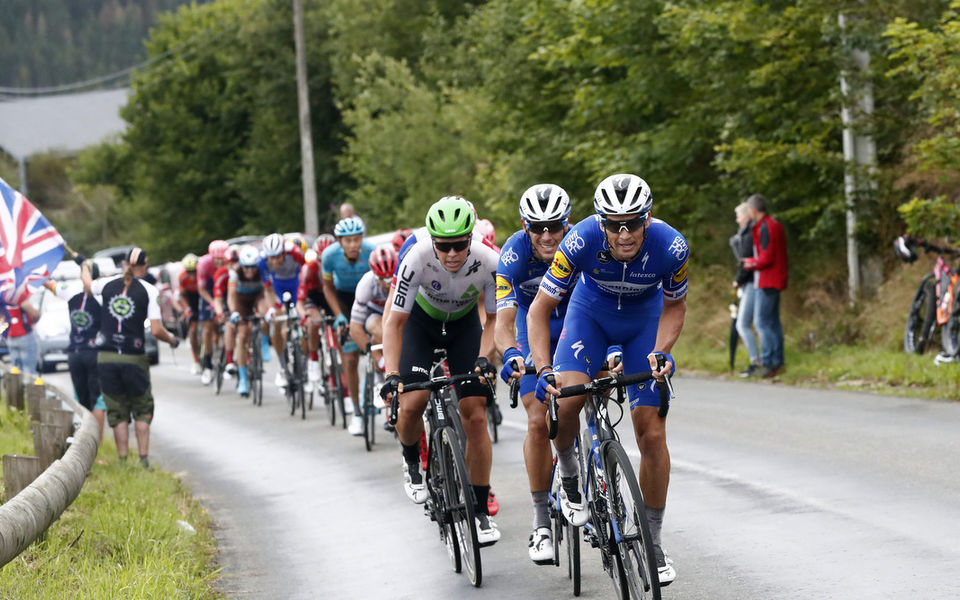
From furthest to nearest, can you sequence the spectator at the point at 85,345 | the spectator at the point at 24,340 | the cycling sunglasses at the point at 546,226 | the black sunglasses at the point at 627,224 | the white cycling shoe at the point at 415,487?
the spectator at the point at 24,340 < the spectator at the point at 85,345 < the white cycling shoe at the point at 415,487 < the cycling sunglasses at the point at 546,226 < the black sunglasses at the point at 627,224

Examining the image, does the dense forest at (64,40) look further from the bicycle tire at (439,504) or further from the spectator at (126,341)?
the bicycle tire at (439,504)

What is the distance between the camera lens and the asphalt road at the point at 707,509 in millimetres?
7090

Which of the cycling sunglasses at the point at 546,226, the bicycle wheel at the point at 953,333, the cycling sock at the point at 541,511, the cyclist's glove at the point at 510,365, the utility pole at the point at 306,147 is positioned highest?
the utility pole at the point at 306,147

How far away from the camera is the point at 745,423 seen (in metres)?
13.0

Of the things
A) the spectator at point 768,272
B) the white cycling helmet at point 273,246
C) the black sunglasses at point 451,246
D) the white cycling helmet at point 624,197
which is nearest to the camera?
the white cycling helmet at point 624,197

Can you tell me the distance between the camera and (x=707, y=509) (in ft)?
29.2

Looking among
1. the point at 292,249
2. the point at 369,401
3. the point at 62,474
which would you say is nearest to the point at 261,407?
the point at 292,249

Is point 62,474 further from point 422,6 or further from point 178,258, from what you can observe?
point 178,258

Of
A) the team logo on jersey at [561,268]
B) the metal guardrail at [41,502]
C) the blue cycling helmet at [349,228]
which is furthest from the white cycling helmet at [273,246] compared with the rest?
the team logo on jersey at [561,268]

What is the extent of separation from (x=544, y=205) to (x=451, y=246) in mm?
641

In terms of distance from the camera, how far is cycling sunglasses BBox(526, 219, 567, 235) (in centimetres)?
759

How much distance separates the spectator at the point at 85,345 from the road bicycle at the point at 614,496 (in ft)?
20.9

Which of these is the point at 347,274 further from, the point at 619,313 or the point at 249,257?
the point at 619,313

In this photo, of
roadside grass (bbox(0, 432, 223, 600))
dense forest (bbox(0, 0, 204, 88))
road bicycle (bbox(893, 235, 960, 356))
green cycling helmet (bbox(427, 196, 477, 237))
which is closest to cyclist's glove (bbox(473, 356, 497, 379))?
green cycling helmet (bbox(427, 196, 477, 237))
